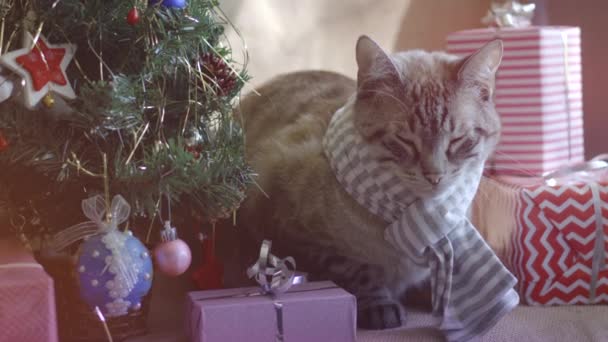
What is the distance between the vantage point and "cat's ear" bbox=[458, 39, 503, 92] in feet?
3.84

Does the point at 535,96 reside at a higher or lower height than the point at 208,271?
higher

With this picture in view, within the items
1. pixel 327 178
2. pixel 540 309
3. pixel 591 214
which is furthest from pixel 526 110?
pixel 327 178

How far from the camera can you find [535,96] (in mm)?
1616

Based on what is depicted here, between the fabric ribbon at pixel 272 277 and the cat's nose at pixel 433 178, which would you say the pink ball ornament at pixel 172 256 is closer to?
the fabric ribbon at pixel 272 277

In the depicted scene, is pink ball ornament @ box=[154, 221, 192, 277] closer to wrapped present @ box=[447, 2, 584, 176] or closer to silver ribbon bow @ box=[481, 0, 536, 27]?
wrapped present @ box=[447, 2, 584, 176]

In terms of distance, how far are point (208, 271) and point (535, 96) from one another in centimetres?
84

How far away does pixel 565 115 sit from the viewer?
1.66m

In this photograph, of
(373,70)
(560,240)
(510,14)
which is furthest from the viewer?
(510,14)

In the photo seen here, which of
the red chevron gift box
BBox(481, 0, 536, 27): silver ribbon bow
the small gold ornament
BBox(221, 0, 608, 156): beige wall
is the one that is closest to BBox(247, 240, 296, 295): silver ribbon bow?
the small gold ornament

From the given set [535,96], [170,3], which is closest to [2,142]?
[170,3]

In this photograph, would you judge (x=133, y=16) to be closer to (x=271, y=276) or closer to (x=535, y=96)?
(x=271, y=276)

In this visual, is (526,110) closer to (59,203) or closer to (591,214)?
(591,214)

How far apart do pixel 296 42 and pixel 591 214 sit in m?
0.84

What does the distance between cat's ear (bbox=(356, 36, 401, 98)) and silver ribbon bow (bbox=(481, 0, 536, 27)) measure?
2.19 ft
